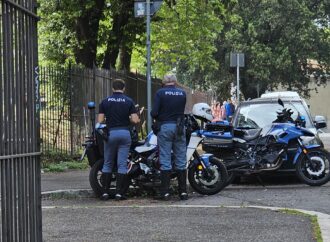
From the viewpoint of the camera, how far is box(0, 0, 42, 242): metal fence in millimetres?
4215

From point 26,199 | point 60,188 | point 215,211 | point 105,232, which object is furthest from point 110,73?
point 26,199

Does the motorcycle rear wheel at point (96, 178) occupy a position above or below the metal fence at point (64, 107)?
below

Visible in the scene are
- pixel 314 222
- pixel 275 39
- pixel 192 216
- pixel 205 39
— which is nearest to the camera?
pixel 314 222

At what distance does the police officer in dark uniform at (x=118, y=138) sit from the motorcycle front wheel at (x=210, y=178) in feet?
3.67

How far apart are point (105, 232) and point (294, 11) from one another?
32794 mm

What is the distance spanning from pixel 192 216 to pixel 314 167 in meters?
3.63

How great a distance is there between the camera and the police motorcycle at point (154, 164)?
9.70m

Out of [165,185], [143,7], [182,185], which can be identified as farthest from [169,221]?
[143,7]

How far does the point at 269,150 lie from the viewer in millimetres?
10906

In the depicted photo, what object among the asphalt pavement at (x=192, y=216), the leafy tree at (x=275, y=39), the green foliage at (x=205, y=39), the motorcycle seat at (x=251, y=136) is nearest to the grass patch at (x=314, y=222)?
the asphalt pavement at (x=192, y=216)

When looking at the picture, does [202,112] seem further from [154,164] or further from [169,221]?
[169,221]

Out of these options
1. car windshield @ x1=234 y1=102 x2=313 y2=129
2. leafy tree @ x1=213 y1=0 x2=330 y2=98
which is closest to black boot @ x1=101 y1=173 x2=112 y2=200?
car windshield @ x1=234 y1=102 x2=313 y2=129

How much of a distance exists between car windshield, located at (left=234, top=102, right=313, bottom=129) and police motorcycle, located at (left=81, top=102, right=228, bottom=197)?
2659mm

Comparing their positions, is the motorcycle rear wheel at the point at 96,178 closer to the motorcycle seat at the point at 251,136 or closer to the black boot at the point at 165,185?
the black boot at the point at 165,185
